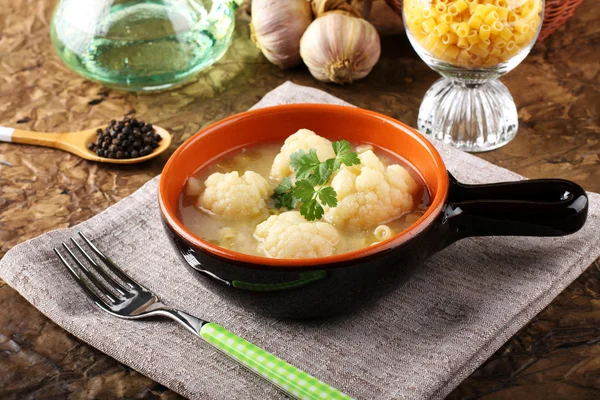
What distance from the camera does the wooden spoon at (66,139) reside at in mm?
1839

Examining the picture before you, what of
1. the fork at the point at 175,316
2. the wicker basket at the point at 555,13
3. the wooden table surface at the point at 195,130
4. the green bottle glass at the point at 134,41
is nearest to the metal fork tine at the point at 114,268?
the fork at the point at 175,316

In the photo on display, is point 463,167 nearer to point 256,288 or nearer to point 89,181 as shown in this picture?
point 256,288

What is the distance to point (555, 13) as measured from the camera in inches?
80.2

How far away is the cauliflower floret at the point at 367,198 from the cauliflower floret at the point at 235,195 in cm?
12

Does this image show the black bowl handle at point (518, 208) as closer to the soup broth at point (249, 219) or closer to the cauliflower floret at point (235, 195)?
the soup broth at point (249, 219)

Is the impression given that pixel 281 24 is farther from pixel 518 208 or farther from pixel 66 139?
pixel 518 208

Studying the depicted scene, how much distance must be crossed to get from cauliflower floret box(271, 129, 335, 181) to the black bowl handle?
0.24 metres

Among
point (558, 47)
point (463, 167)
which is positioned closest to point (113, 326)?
Answer: point (463, 167)

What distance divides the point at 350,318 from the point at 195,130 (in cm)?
80

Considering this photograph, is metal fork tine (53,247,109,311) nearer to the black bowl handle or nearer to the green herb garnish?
the green herb garnish

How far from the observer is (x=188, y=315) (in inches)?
50.4

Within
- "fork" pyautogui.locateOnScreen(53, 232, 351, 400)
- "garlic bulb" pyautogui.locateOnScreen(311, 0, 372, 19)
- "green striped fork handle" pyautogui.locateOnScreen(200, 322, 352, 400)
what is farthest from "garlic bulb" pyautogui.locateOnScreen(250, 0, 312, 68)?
"green striped fork handle" pyautogui.locateOnScreen(200, 322, 352, 400)

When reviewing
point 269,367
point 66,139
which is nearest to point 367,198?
point 269,367

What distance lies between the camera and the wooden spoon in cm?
184
